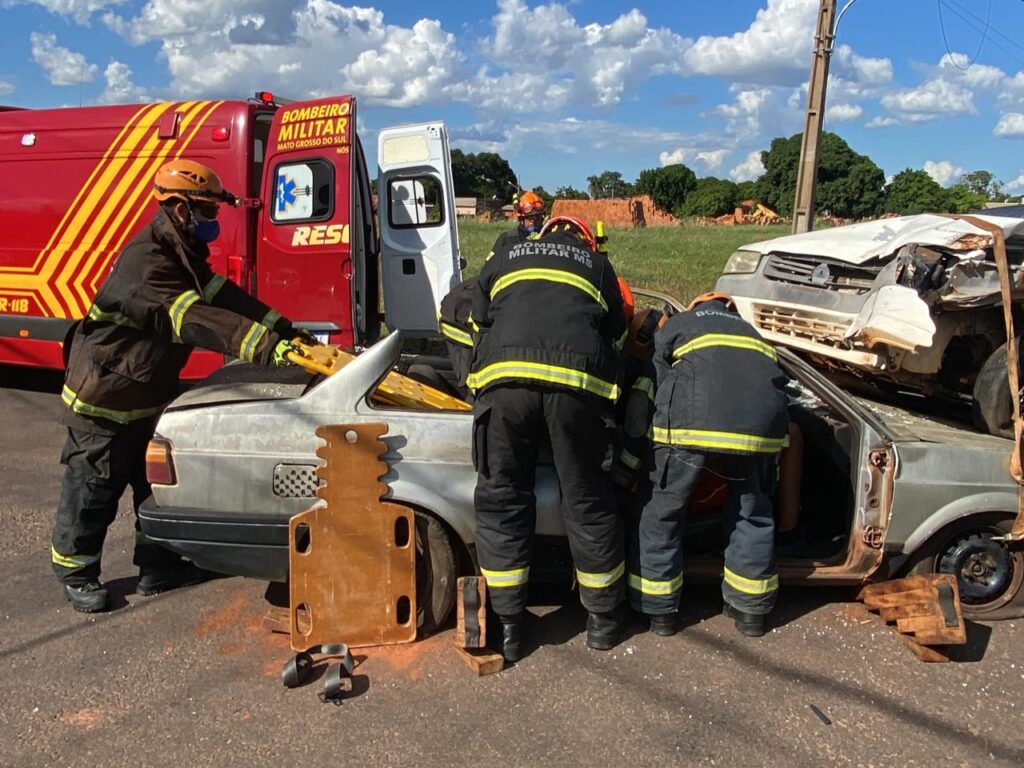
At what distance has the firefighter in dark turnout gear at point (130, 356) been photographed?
3.54m

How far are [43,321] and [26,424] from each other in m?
1.00

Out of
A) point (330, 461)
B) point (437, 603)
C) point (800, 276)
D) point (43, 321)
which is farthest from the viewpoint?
point (43, 321)

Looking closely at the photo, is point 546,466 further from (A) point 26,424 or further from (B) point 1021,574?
(A) point 26,424

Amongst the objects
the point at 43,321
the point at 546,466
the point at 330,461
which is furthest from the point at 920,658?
the point at 43,321

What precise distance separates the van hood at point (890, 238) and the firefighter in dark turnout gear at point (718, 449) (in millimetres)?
1339

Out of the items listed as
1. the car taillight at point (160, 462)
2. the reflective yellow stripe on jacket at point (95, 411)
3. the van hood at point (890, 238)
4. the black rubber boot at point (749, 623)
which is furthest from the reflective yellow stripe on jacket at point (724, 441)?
the reflective yellow stripe on jacket at point (95, 411)

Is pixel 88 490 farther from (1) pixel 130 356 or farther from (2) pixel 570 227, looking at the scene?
(2) pixel 570 227

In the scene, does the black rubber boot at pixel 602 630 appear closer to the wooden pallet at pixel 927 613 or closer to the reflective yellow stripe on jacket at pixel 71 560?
the wooden pallet at pixel 927 613

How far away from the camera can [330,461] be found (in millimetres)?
3234

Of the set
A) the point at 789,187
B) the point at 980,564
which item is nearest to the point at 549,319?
the point at 980,564

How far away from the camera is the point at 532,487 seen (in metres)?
3.30

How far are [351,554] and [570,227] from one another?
178 centimetres

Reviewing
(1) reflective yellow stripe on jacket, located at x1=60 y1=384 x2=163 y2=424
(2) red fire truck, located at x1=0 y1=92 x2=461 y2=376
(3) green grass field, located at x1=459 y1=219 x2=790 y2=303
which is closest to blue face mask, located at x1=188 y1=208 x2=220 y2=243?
(1) reflective yellow stripe on jacket, located at x1=60 y1=384 x2=163 y2=424

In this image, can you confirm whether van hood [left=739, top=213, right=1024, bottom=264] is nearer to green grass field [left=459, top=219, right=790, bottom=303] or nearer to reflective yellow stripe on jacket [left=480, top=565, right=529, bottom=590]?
reflective yellow stripe on jacket [left=480, top=565, right=529, bottom=590]
